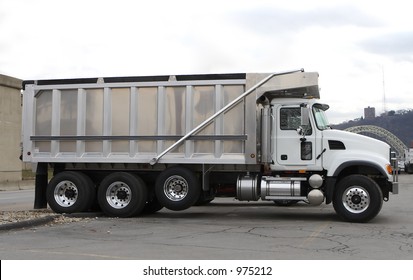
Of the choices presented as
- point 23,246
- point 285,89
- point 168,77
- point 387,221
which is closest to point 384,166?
point 387,221

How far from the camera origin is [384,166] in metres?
11.0

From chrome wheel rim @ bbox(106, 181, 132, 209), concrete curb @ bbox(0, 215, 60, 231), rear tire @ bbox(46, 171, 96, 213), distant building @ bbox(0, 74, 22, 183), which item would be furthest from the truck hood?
distant building @ bbox(0, 74, 22, 183)

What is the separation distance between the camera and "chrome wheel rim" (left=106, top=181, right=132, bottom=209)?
1223 cm

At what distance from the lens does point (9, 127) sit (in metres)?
26.4

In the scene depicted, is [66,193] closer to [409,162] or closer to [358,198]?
[358,198]

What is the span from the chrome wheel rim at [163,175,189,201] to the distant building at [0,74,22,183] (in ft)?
54.9

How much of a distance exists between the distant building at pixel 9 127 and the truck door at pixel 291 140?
59.4 feet

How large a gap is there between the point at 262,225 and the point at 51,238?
441 cm

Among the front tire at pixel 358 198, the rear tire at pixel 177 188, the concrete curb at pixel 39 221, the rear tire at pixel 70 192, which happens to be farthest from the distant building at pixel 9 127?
the front tire at pixel 358 198

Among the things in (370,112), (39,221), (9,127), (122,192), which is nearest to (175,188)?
(122,192)

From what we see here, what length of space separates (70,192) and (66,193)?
12cm

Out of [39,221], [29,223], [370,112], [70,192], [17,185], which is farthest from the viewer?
[370,112]

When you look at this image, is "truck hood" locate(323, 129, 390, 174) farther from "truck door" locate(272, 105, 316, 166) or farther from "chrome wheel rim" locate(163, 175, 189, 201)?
"chrome wheel rim" locate(163, 175, 189, 201)
